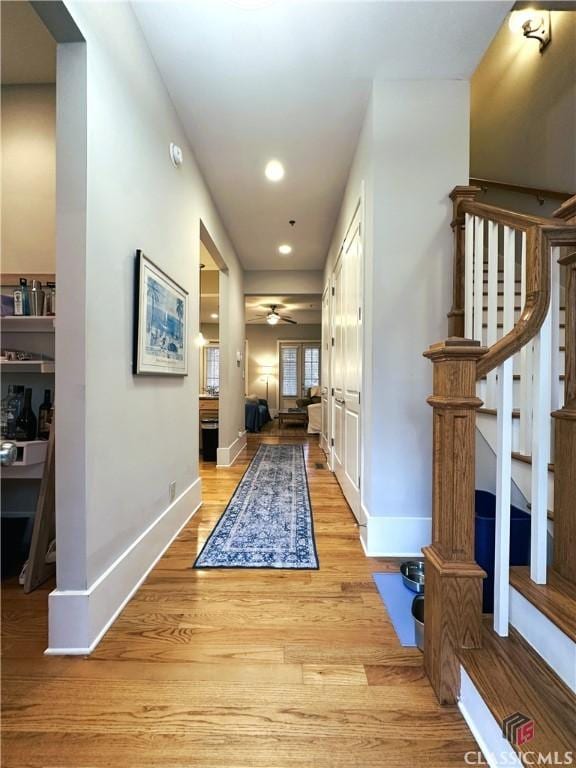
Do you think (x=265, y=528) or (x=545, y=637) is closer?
(x=545, y=637)

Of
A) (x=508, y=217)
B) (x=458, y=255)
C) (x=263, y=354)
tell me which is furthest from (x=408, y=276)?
(x=263, y=354)

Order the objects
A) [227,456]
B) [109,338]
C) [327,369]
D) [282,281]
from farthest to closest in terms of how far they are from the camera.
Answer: [282,281] → [327,369] → [227,456] → [109,338]

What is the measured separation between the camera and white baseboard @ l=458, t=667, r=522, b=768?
0.84 metres

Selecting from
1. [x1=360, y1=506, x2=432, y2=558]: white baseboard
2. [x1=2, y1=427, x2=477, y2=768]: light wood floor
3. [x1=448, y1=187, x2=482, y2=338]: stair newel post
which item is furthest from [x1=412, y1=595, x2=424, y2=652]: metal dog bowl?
[x1=448, y1=187, x2=482, y2=338]: stair newel post

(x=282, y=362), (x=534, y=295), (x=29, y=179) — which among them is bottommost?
(x=534, y=295)

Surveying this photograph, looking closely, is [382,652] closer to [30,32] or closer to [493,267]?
[493,267]

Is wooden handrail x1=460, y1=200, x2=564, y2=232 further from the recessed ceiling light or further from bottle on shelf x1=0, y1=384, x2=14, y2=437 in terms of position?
bottle on shelf x1=0, y1=384, x2=14, y2=437

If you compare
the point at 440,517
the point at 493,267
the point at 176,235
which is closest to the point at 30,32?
the point at 176,235

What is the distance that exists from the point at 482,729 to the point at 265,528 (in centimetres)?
159

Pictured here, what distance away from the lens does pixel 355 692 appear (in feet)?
3.64

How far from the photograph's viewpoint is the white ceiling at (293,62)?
1.63m

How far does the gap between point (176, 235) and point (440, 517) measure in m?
2.19

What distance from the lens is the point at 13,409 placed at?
1.82 meters

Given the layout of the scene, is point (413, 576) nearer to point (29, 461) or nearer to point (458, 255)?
point (458, 255)
